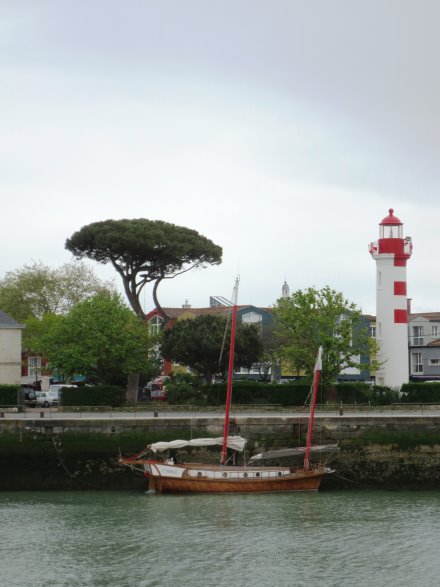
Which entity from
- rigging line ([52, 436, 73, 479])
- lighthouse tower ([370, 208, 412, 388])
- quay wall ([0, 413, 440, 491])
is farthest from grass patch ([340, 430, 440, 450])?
lighthouse tower ([370, 208, 412, 388])

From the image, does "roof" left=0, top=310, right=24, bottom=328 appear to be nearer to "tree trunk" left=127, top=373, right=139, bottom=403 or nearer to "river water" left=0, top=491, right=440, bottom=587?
"tree trunk" left=127, top=373, right=139, bottom=403

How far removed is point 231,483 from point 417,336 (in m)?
56.4

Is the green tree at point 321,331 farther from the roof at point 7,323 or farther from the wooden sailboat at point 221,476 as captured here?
the wooden sailboat at point 221,476

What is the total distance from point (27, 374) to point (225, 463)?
60.6 meters

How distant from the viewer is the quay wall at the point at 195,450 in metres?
46.0

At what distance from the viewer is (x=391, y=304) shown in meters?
69.0

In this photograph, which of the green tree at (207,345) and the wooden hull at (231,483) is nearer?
the wooden hull at (231,483)

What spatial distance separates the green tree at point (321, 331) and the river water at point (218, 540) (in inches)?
986

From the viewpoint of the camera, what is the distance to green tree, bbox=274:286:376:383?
69.8m

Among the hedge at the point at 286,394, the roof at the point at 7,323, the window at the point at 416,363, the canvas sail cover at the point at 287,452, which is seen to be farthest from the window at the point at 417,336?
the canvas sail cover at the point at 287,452

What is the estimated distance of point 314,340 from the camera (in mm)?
71750

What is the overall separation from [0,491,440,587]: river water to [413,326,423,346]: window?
53.9 metres

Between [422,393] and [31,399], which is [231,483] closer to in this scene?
[422,393]

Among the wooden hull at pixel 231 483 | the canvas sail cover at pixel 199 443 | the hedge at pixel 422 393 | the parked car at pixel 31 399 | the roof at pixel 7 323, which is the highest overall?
the roof at pixel 7 323
